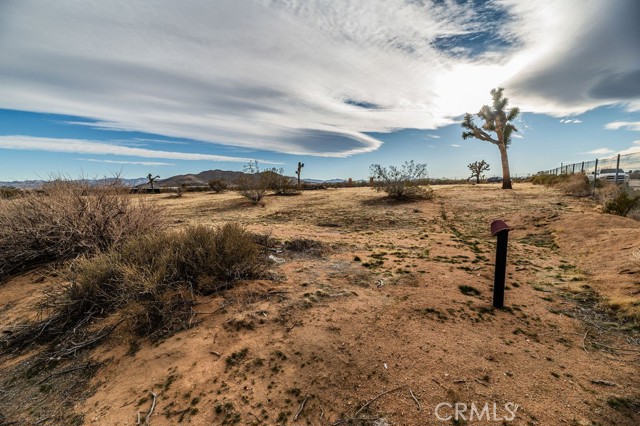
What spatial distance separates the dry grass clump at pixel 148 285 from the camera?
10.7 feet

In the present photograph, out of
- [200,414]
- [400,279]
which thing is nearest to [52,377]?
[200,414]

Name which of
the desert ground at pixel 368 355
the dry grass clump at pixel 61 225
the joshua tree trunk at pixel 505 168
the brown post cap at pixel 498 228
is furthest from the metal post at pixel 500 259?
the joshua tree trunk at pixel 505 168

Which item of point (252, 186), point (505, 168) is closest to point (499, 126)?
point (505, 168)

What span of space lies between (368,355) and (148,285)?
103 inches

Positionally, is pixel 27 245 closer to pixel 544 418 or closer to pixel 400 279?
pixel 400 279

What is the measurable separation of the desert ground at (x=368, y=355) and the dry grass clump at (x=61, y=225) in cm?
48

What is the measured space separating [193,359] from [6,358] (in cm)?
220

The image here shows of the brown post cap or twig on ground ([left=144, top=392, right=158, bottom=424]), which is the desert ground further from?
the brown post cap

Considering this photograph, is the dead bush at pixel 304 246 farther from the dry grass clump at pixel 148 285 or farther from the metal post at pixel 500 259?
the metal post at pixel 500 259

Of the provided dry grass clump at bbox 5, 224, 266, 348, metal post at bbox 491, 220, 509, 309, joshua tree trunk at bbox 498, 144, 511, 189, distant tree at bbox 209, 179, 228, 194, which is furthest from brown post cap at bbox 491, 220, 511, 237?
distant tree at bbox 209, 179, 228, 194

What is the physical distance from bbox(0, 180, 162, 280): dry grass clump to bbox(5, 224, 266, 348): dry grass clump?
1.45 metres

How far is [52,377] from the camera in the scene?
2656 mm

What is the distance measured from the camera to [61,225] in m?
5.18

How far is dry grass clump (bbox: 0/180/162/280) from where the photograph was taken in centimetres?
516
